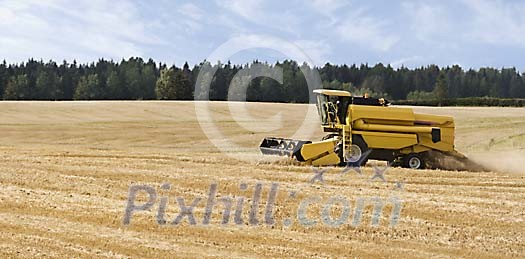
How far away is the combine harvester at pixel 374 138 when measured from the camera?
1605 centimetres

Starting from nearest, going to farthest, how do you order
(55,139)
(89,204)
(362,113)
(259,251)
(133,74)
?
1. (259,251)
2. (89,204)
3. (362,113)
4. (55,139)
5. (133,74)

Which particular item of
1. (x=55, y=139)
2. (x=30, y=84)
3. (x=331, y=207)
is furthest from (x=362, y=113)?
(x=30, y=84)

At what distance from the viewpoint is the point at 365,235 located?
8.45m

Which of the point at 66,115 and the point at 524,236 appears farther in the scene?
the point at 66,115

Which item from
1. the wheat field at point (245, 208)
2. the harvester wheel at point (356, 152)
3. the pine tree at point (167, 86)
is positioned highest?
the pine tree at point (167, 86)

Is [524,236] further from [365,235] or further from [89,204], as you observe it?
[89,204]

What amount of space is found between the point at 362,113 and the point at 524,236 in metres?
7.77

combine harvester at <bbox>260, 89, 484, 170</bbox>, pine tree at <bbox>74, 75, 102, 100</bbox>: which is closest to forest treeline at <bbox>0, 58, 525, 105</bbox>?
pine tree at <bbox>74, 75, 102, 100</bbox>

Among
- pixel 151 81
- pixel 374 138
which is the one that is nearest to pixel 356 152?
pixel 374 138

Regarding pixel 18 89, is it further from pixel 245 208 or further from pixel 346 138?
pixel 245 208

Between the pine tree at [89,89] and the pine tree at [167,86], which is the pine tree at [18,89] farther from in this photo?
the pine tree at [167,86]

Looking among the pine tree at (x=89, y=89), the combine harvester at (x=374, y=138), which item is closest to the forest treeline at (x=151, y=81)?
the pine tree at (x=89, y=89)

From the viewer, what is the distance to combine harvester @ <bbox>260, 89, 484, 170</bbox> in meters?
16.0

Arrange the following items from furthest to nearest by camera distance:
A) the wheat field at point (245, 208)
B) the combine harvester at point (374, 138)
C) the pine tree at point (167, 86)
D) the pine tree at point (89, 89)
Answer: the pine tree at point (89, 89), the pine tree at point (167, 86), the combine harvester at point (374, 138), the wheat field at point (245, 208)
